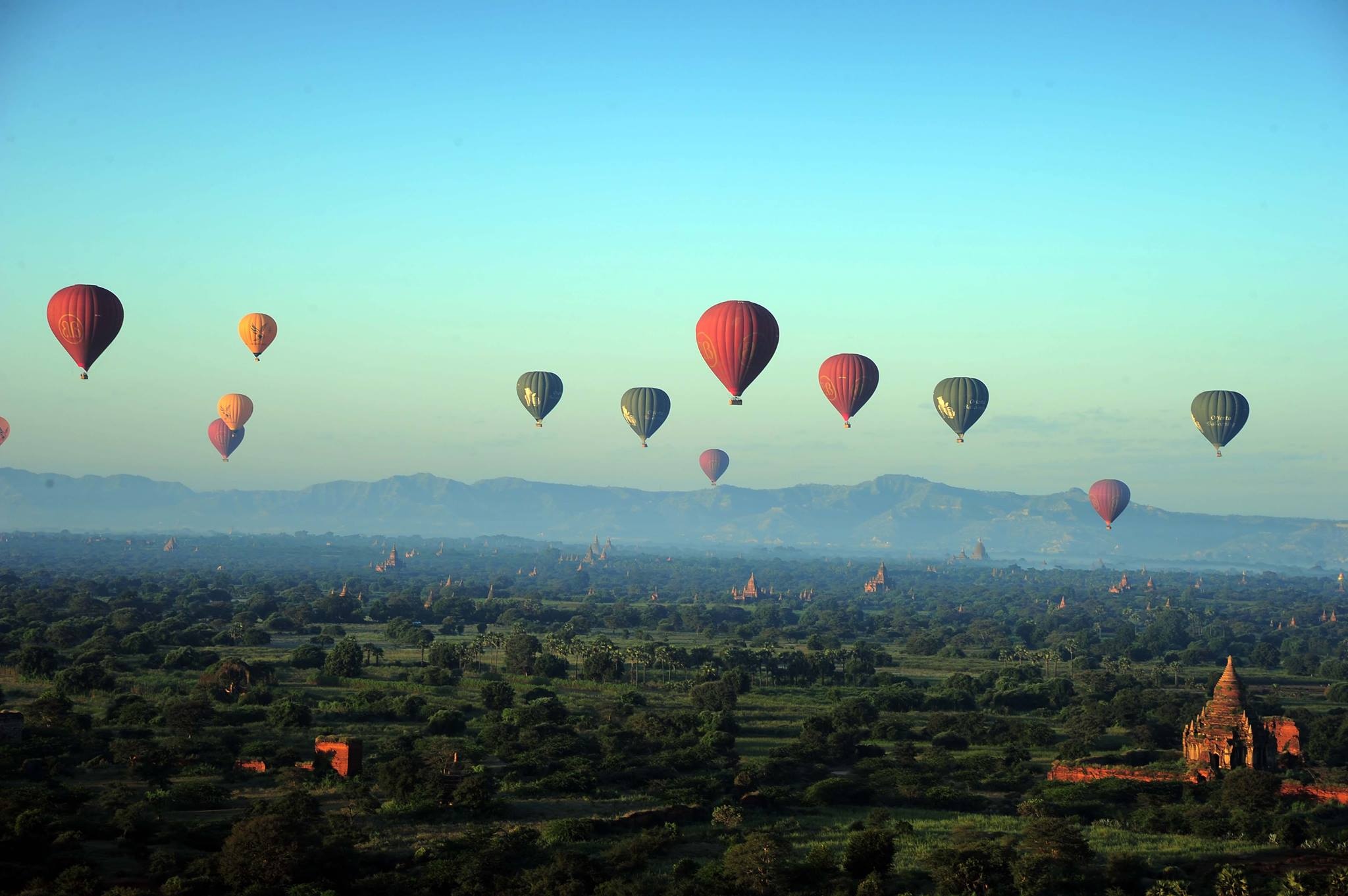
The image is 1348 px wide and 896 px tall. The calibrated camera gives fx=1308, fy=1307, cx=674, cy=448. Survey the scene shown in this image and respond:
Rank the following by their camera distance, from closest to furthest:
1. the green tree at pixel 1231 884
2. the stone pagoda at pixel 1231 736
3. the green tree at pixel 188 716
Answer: the green tree at pixel 1231 884 → the stone pagoda at pixel 1231 736 → the green tree at pixel 188 716

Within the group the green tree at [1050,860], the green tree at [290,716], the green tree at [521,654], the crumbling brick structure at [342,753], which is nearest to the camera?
the green tree at [1050,860]

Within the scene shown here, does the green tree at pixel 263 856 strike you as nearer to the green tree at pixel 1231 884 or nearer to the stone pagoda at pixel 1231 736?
the green tree at pixel 1231 884

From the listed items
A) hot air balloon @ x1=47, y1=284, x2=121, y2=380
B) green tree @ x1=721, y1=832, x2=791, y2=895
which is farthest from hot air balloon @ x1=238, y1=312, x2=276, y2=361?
green tree @ x1=721, y1=832, x2=791, y2=895

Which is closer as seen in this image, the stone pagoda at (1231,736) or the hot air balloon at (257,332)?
the stone pagoda at (1231,736)

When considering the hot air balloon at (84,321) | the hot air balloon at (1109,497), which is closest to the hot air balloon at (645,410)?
the hot air balloon at (84,321)

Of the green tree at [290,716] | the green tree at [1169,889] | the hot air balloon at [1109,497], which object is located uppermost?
the hot air balloon at [1109,497]

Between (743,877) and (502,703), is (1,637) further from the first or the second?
(743,877)

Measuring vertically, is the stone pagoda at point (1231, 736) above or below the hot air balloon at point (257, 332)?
below

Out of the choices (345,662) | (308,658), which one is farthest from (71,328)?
(308,658)
